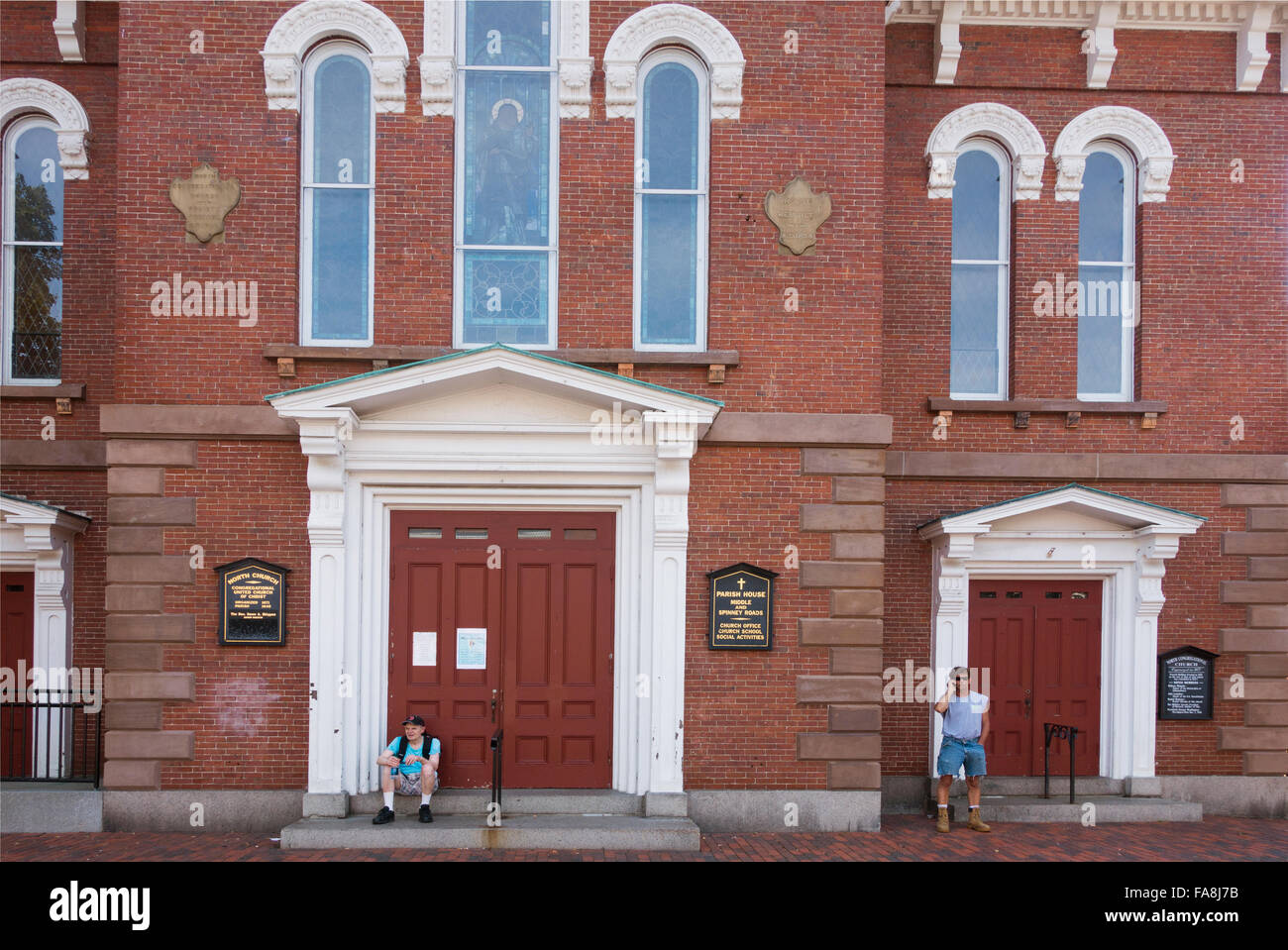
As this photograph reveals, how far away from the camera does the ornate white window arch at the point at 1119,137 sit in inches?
441

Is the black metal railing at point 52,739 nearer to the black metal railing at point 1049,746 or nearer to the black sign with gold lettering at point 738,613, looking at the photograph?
the black sign with gold lettering at point 738,613

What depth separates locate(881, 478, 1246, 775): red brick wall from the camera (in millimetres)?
10914

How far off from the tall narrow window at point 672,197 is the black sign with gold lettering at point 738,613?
258cm

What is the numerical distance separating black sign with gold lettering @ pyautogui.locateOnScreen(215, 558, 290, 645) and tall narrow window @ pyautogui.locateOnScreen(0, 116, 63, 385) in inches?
148

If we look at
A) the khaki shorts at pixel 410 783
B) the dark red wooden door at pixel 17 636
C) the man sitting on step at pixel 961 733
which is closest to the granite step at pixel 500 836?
the khaki shorts at pixel 410 783

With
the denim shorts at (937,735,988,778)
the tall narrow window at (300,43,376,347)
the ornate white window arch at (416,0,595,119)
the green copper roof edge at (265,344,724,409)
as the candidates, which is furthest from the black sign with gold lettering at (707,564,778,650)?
the ornate white window arch at (416,0,595,119)

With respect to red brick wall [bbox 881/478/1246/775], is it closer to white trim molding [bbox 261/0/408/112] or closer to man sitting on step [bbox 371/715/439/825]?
man sitting on step [bbox 371/715/439/825]

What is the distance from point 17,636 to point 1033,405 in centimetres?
1194

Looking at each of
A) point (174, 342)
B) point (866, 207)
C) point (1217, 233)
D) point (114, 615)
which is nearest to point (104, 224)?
point (174, 342)

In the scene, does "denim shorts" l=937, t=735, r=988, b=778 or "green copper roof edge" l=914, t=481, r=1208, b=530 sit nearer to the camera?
"denim shorts" l=937, t=735, r=988, b=778

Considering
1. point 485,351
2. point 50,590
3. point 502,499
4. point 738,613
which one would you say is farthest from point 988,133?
point 50,590

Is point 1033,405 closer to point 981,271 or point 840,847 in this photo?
point 981,271

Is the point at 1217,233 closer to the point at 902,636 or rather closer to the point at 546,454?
the point at 902,636

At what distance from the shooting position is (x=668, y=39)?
393 inches
